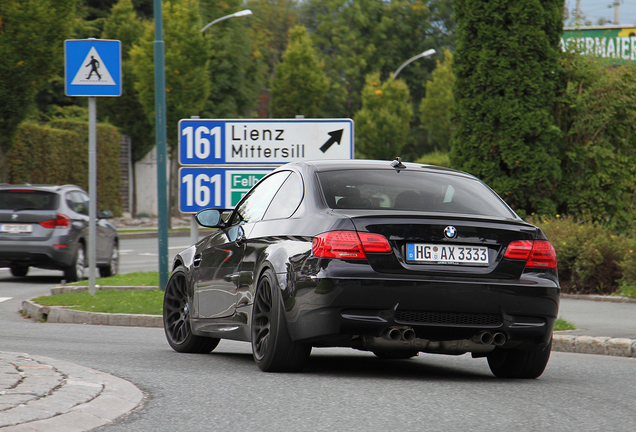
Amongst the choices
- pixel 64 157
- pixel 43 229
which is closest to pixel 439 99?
pixel 64 157

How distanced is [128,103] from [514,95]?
2864 centimetres

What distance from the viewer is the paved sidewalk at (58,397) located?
4.87 m

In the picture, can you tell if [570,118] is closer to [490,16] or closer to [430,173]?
[490,16]

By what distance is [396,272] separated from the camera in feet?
20.6

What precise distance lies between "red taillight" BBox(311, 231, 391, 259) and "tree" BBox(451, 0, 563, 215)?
12.5 meters

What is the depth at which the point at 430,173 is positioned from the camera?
729 cm

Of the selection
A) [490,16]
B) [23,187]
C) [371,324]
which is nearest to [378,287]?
[371,324]

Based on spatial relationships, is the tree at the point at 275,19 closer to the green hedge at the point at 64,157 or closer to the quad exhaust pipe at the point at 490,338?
the green hedge at the point at 64,157

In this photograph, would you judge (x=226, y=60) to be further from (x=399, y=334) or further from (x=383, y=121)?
(x=399, y=334)

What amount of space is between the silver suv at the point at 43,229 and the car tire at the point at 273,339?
34.0 ft

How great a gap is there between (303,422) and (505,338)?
192cm

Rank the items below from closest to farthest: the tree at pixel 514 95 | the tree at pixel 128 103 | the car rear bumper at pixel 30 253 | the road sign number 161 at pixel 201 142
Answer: the road sign number 161 at pixel 201 142
the car rear bumper at pixel 30 253
the tree at pixel 514 95
the tree at pixel 128 103

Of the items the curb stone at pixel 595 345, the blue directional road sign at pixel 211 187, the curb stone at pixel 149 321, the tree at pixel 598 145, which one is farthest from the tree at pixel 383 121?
the curb stone at pixel 595 345

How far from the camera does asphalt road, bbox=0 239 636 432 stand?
202 inches
